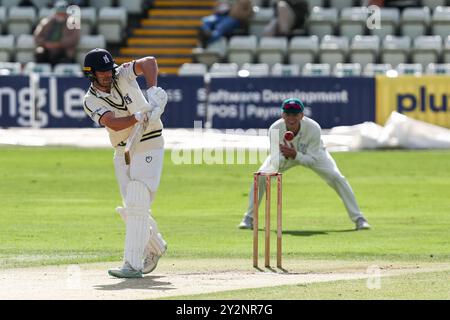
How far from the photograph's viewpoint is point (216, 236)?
15.9 meters

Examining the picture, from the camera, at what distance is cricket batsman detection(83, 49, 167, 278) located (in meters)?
12.0

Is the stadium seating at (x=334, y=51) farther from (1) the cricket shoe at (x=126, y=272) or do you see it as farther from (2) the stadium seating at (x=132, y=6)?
(1) the cricket shoe at (x=126, y=272)

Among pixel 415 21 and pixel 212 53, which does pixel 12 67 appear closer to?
pixel 212 53

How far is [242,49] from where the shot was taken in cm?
3409

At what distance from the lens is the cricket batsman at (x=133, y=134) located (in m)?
12.0

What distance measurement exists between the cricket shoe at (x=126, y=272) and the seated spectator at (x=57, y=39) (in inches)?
885

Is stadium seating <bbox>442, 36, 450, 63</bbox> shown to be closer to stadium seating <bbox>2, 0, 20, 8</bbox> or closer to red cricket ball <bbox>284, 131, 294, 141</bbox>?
stadium seating <bbox>2, 0, 20, 8</bbox>

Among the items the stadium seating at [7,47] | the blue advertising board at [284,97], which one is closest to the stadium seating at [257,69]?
the blue advertising board at [284,97]

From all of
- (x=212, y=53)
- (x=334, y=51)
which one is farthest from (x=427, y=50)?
(x=212, y=53)

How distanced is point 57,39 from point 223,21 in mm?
4165

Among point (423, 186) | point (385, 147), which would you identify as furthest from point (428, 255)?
point (385, 147)

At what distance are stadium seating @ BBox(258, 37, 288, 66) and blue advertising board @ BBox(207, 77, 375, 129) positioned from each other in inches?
111

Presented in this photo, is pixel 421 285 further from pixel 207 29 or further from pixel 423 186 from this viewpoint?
pixel 207 29

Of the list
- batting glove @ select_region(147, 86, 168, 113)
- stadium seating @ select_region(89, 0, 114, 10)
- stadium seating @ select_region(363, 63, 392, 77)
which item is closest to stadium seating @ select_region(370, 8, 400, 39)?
stadium seating @ select_region(363, 63, 392, 77)
